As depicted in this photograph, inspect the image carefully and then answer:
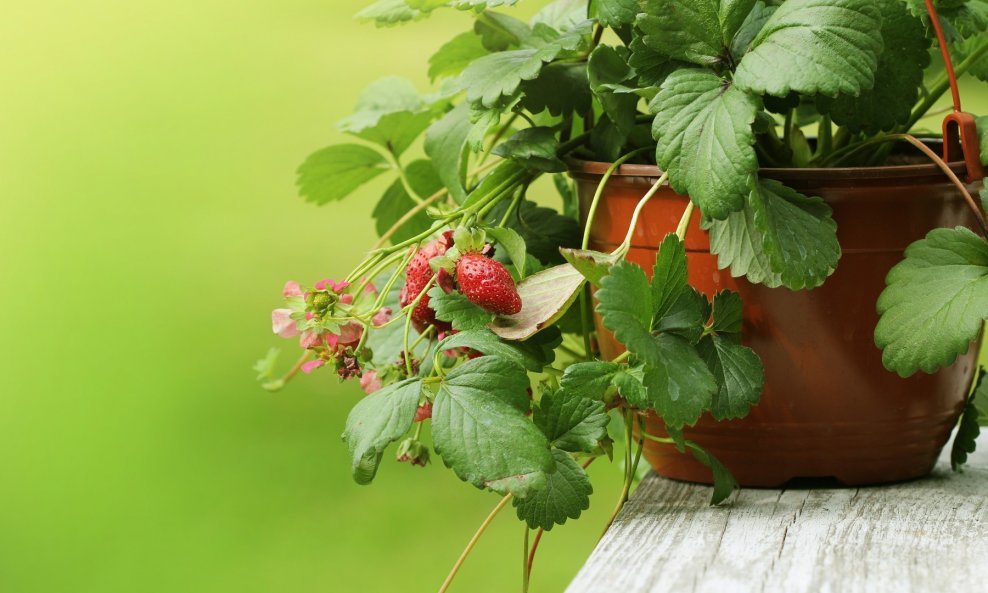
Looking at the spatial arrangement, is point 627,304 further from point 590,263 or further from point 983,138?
point 983,138

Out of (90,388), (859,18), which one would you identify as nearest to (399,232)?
(859,18)

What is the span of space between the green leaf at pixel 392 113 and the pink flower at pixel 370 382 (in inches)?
10.7

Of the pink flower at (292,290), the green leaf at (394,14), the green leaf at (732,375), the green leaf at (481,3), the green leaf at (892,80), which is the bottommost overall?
the green leaf at (732,375)

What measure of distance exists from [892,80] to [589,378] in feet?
0.98

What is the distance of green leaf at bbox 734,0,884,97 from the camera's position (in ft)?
1.81

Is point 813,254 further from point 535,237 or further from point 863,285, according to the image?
point 535,237

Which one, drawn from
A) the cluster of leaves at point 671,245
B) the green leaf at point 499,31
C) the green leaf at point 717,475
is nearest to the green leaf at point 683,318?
the cluster of leaves at point 671,245

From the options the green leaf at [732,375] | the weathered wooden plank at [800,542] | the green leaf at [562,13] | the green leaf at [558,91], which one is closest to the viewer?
the weathered wooden plank at [800,542]

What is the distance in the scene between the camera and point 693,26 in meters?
0.62

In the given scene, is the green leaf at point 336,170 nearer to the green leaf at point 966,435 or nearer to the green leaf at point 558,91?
the green leaf at point 558,91

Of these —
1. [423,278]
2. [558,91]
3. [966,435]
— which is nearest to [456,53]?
[558,91]

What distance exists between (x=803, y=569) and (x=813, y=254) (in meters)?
0.18

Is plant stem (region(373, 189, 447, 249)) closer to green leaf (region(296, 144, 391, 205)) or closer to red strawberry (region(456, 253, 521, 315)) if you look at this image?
green leaf (region(296, 144, 391, 205))

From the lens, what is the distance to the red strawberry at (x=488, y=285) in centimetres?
60
